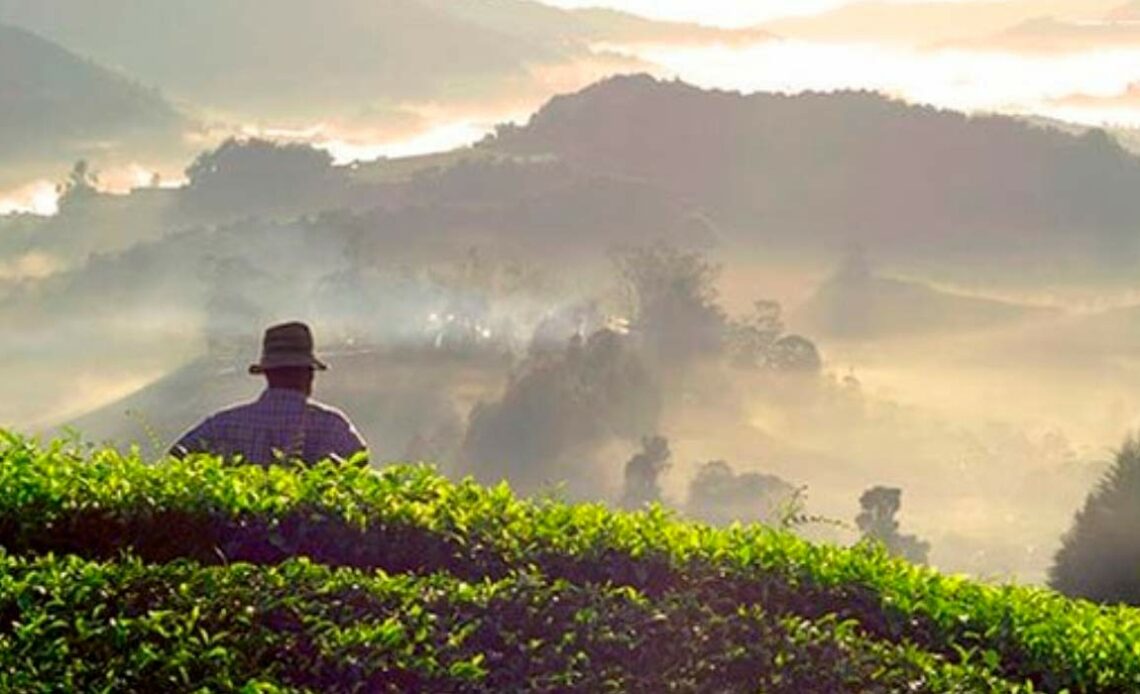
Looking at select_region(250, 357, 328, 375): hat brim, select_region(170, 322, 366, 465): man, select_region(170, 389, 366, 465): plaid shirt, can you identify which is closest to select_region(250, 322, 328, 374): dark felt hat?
select_region(250, 357, 328, 375): hat brim

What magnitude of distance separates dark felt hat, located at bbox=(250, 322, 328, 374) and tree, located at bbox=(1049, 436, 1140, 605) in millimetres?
28987

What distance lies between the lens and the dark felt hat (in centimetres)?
1468

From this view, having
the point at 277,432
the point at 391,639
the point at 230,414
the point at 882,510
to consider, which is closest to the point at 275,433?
the point at 277,432

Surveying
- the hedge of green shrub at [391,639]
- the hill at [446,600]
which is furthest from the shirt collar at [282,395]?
the hedge of green shrub at [391,639]

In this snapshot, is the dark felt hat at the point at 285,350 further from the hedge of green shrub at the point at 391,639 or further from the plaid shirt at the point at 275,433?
the hedge of green shrub at the point at 391,639

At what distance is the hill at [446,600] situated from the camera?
8164mm

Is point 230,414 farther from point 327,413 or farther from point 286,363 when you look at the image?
point 286,363

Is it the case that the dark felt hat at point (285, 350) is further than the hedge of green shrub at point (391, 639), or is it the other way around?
the dark felt hat at point (285, 350)

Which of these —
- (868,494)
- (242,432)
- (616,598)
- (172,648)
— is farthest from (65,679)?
(868,494)

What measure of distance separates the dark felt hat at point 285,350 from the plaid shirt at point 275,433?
538mm

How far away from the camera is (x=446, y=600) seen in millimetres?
8906

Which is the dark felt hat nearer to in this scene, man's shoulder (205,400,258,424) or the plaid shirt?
the plaid shirt

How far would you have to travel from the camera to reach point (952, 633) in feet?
32.3

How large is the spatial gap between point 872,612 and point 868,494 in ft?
551
